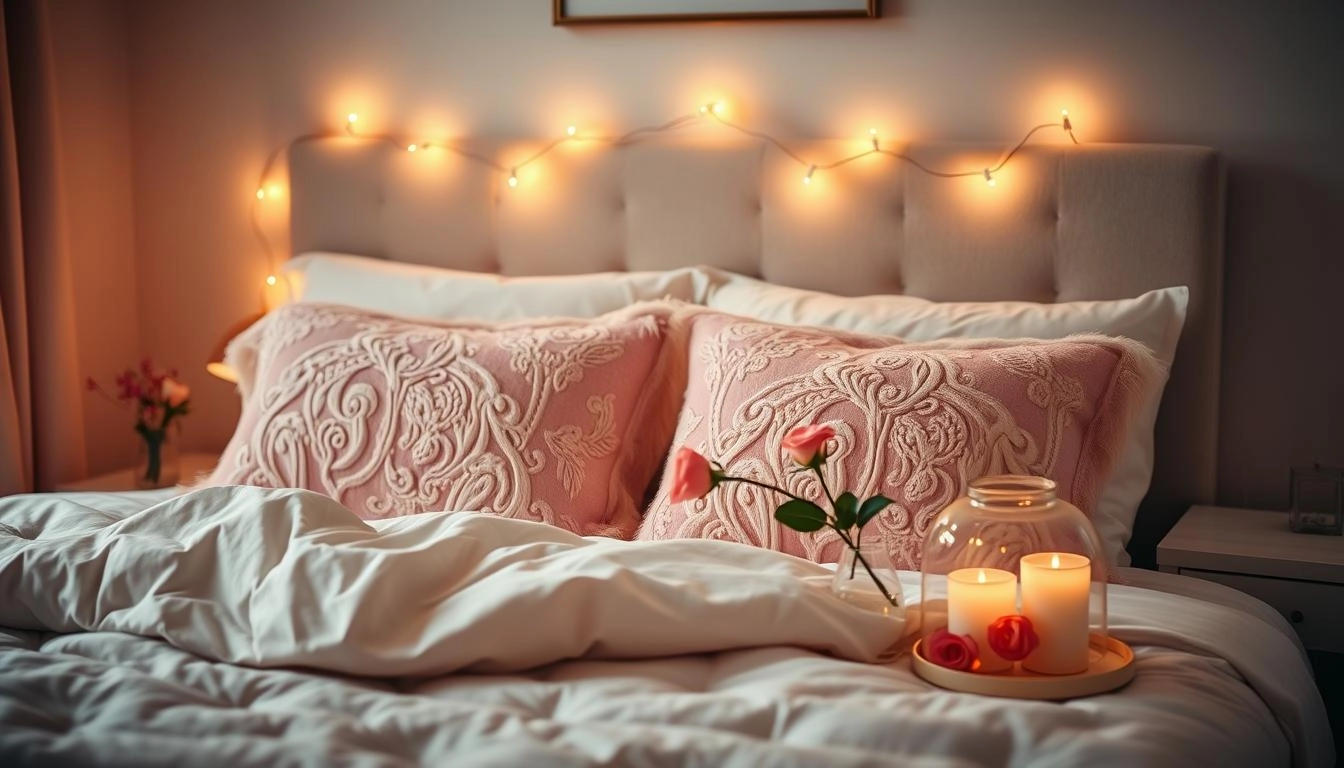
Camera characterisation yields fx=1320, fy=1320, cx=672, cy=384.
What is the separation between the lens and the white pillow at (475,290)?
272 cm

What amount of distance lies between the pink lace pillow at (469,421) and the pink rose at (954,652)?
2.57 ft

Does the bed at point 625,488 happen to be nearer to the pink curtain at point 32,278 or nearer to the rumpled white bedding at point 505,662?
the rumpled white bedding at point 505,662

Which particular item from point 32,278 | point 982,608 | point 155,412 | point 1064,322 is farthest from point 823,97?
point 32,278

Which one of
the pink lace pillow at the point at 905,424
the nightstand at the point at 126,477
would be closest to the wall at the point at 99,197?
the nightstand at the point at 126,477

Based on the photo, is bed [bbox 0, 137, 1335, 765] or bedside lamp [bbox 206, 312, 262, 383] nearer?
bed [bbox 0, 137, 1335, 765]

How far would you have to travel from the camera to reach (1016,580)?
1.55 m

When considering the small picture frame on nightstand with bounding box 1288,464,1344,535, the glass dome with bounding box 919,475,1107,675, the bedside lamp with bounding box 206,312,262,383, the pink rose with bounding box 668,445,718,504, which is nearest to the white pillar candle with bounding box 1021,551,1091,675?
the glass dome with bounding box 919,475,1107,675

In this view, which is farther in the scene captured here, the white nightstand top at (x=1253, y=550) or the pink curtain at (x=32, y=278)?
the pink curtain at (x=32, y=278)

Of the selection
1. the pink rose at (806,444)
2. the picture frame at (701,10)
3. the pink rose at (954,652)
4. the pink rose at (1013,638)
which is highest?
the picture frame at (701,10)

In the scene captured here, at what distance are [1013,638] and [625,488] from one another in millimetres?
967

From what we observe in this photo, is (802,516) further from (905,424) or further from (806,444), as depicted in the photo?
(905,424)

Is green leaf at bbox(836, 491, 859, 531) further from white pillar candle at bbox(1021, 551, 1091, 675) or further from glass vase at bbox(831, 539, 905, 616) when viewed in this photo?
white pillar candle at bbox(1021, 551, 1091, 675)

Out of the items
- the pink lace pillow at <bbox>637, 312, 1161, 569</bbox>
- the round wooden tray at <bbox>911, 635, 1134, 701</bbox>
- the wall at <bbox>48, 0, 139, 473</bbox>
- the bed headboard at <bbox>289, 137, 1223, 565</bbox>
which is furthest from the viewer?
the wall at <bbox>48, 0, 139, 473</bbox>

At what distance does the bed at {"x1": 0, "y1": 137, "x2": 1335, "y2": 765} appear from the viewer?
4.44 ft
